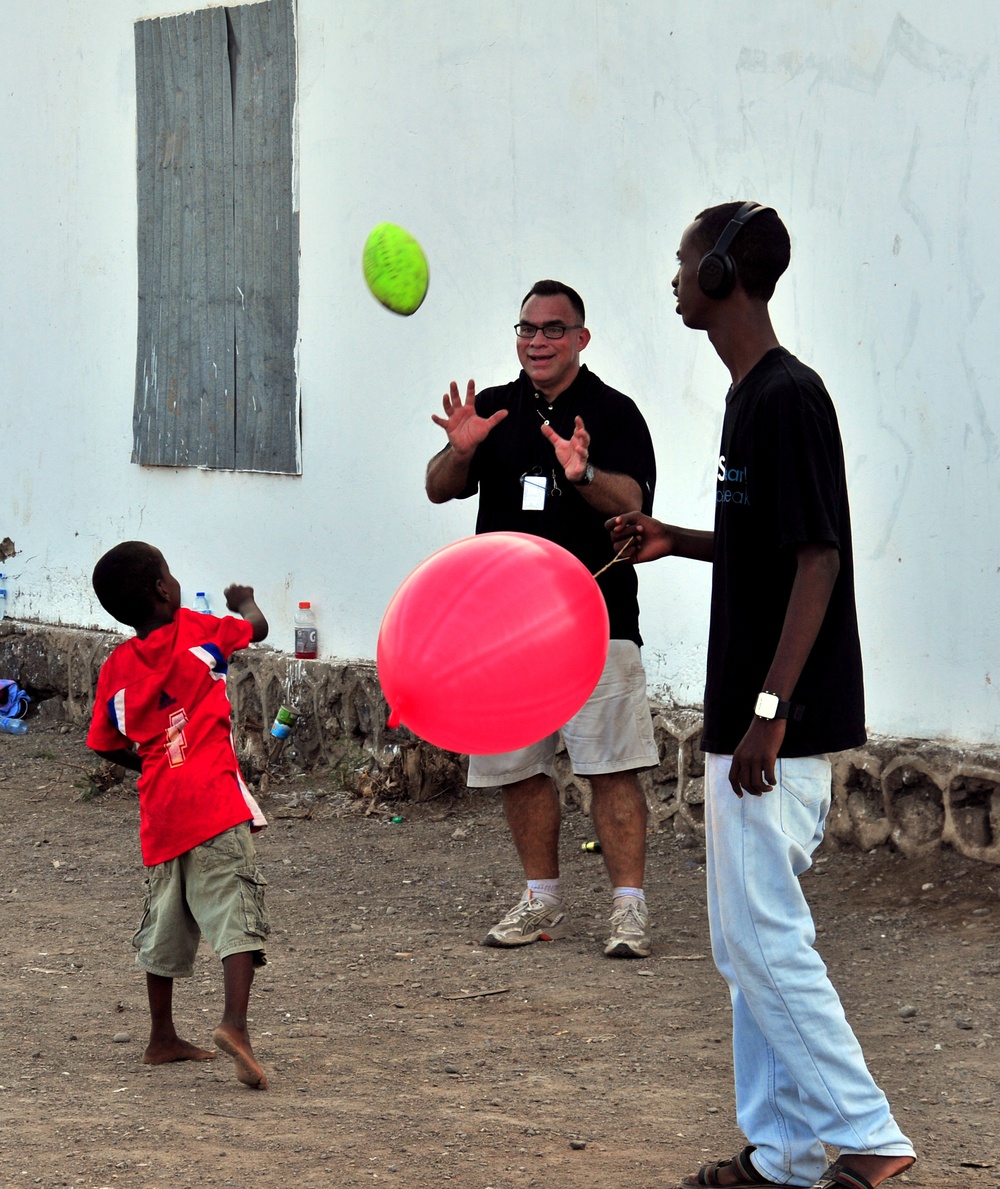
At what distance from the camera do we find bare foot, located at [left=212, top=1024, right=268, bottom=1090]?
3762mm

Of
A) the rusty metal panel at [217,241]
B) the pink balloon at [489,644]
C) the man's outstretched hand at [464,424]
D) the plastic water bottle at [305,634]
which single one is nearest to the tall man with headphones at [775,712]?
the pink balloon at [489,644]

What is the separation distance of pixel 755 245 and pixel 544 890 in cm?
273

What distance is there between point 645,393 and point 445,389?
1062 mm

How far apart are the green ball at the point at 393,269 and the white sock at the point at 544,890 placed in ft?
8.12

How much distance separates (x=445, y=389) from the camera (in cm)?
679

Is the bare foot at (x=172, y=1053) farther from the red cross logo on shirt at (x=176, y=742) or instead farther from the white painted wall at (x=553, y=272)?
the white painted wall at (x=553, y=272)

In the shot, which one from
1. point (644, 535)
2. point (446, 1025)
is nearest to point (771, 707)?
point (644, 535)

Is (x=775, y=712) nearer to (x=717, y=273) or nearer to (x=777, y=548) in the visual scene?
(x=777, y=548)

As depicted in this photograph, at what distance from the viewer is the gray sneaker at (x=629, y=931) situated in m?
4.89

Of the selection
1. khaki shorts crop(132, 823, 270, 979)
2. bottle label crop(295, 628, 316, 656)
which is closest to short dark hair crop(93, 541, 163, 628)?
khaki shorts crop(132, 823, 270, 979)

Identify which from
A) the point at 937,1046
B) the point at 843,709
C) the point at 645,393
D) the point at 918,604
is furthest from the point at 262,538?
the point at 843,709

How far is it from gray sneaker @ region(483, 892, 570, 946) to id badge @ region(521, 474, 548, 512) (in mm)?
1267

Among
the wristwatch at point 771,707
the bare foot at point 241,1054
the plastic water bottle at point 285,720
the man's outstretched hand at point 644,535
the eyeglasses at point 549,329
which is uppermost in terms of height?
the eyeglasses at point 549,329

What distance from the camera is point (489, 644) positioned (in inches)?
121
